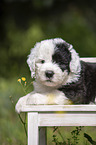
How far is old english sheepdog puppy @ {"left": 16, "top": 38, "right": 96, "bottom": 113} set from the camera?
5.45 feet

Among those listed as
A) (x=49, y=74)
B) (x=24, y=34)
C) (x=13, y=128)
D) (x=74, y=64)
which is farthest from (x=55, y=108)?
(x=24, y=34)

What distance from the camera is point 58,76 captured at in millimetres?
1645

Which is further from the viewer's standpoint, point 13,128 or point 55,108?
point 13,128

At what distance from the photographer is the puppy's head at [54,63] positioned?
64.7 inches

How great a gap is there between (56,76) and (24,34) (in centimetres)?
326

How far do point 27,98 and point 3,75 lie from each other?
247 cm

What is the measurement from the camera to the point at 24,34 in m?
4.79

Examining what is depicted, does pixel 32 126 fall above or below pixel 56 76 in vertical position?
below

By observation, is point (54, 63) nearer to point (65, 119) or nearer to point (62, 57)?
point (62, 57)

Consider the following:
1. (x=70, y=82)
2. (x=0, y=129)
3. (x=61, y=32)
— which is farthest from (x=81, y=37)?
(x=70, y=82)

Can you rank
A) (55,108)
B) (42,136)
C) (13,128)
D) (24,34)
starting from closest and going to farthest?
1. (55,108)
2. (42,136)
3. (13,128)
4. (24,34)

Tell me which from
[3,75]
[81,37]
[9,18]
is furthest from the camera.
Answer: [9,18]

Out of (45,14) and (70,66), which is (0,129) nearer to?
(70,66)

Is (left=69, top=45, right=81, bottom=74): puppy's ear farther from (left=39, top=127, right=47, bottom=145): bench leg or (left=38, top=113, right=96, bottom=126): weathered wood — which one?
(left=39, top=127, right=47, bottom=145): bench leg
